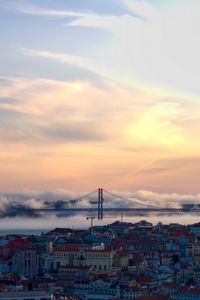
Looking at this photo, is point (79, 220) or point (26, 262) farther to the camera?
point (79, 220)

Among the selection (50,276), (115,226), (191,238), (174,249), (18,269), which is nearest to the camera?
(50,276)

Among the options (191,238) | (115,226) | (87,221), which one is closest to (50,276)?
(191,238)

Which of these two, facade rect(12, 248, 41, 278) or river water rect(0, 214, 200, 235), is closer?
facade rect(12, 248, 41, 278)

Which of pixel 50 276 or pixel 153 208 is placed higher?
pixel 153 208

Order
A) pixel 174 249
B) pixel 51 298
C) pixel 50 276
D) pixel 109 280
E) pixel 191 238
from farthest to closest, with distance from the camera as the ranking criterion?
pixel 191 238, pixel 174 249, pixel 50 276, pixel 109 280, pixel 51 298

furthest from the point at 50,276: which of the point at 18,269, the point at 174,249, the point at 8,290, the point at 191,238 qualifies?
the point at 191,238

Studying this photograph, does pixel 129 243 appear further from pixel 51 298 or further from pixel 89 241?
pixel 51 298

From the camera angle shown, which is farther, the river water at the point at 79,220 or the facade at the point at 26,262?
the river water at the point at 79,220

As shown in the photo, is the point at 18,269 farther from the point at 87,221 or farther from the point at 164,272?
the point at 87,221

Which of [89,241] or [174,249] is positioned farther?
[89,241]
